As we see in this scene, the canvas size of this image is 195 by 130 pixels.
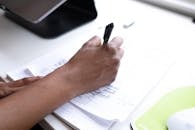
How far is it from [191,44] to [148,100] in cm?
29

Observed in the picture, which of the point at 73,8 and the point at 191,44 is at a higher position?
the point at 73,8

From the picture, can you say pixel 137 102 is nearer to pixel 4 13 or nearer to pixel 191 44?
pixel 191 44

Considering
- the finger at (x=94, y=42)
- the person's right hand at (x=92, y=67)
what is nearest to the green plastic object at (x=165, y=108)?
the person's right hand at (x=92, y=67)

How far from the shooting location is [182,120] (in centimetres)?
59

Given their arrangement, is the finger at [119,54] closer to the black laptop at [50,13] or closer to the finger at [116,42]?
the finger at [116,42]

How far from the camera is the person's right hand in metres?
0.69

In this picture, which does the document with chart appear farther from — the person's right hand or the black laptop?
the black laptop

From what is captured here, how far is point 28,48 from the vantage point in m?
0.91

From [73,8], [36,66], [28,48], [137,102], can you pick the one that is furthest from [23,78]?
[73,8]

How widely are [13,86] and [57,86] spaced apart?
0.14 metres

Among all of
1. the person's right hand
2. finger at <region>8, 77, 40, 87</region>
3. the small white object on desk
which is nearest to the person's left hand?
finger at <region>8, 77, 40, 87</region>

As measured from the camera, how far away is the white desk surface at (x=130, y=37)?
0.83 metres

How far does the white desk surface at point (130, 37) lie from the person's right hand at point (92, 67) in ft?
0.29

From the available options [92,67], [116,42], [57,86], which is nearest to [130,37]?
[116,42]
